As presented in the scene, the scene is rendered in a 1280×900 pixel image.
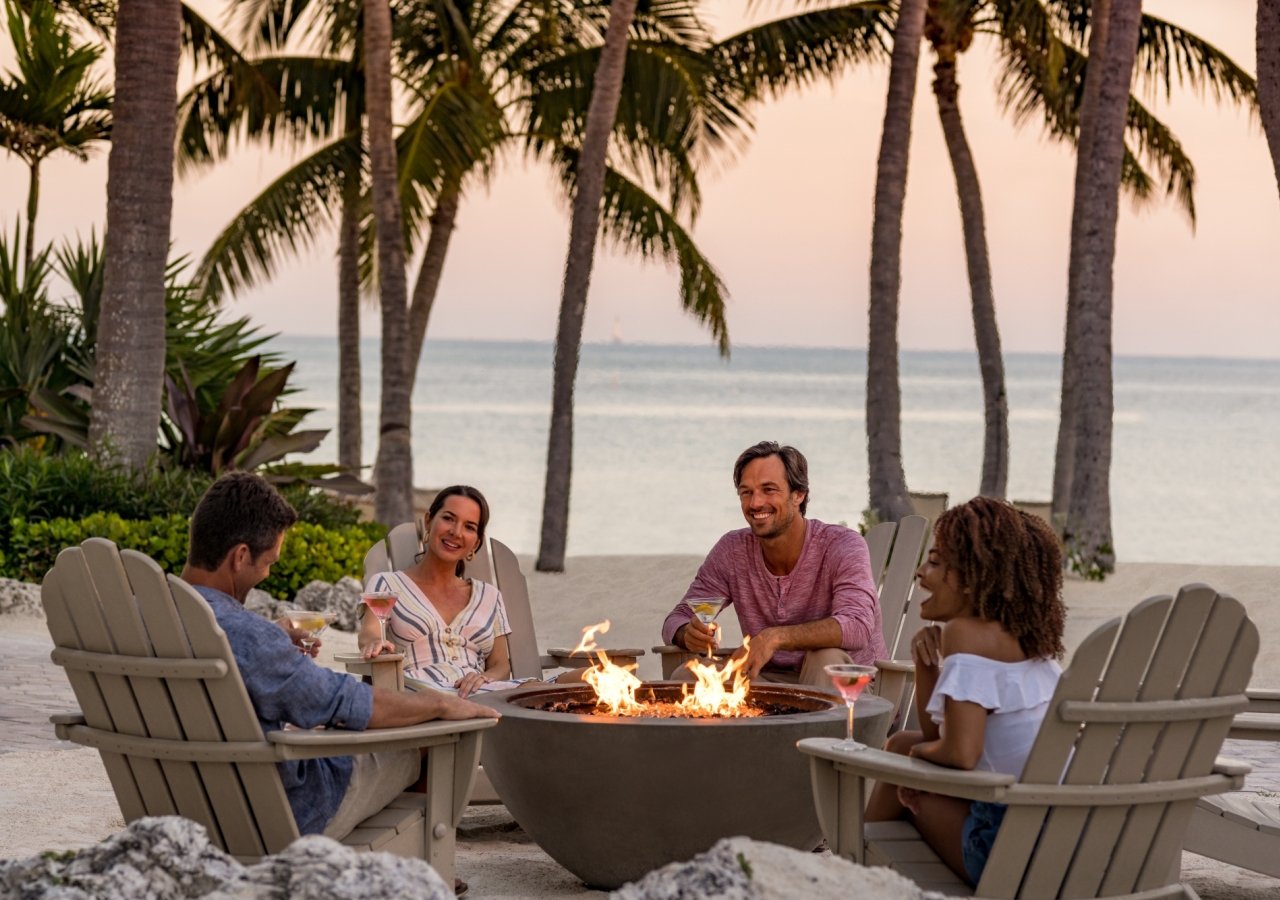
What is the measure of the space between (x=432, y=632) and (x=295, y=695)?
189 centimetres

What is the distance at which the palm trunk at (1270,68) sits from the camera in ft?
29.2

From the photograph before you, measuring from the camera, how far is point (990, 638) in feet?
13.2

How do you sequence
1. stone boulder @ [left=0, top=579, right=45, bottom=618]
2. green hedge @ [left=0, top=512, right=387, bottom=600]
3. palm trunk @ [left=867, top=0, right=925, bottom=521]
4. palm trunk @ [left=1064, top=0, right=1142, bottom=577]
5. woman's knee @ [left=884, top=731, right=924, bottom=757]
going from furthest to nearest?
1. palm trunk @ [left=867, top=0, right=925, bottom=521]
2. palm trunk @ [left=1064, top=0, right=1142, bottom=577]
3. green hedge @ [left=0, top=512, right=387, bottom=600]
4. stone boulder @ [left=0, top=579, right=45, bottom=618]
5. woman's knee @ [left=884, top=731, right=924, bottom=757]

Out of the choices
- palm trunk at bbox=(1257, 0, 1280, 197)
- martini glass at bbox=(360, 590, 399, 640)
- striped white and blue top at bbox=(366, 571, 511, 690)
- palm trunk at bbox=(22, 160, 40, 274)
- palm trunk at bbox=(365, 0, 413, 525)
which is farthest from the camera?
palm trunk at bbox=(22, 160, 40, 274)

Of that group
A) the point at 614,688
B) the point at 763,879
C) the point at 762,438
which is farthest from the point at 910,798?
the point at 762,438

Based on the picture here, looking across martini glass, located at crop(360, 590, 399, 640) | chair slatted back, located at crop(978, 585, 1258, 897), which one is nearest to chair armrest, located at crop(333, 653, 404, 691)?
martini glass, located at crop(360, 590, 399, 640)

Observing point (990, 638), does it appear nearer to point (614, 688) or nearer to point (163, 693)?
point (614, 688)

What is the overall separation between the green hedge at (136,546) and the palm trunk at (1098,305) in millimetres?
6856

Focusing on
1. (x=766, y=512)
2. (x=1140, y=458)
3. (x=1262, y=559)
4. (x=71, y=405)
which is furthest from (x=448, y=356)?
(x=766, y=512)

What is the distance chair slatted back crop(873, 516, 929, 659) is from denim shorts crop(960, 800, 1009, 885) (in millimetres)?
2754

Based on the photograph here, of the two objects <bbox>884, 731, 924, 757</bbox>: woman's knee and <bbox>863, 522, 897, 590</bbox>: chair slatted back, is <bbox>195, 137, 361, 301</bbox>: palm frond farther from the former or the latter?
<bbox>884, 731, 924, 757</bbox>: woman's knee

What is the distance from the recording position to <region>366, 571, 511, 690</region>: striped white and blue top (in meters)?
6.00

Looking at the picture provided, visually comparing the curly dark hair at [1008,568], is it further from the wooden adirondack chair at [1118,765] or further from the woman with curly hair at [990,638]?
the wooden adirondack chair at [1118,765]

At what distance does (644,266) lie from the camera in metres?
19.1
